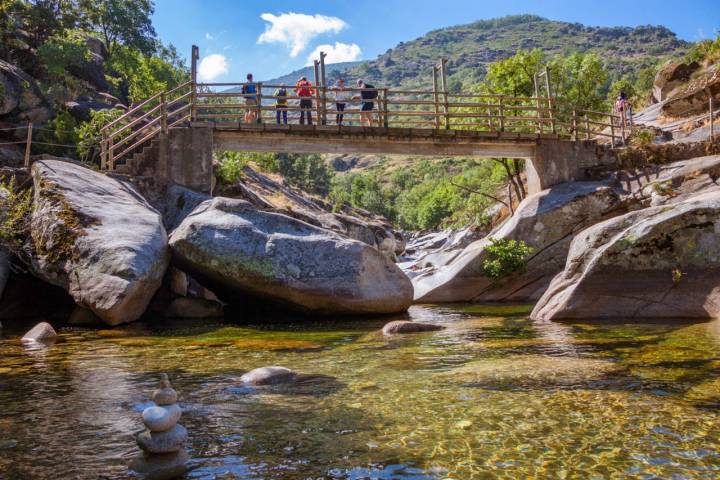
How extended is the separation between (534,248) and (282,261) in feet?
34.8

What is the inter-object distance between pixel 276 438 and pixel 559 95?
3463 centimetres

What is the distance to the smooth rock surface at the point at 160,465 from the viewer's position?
4.35 meters

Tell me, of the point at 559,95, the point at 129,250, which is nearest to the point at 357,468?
the point at 129,250

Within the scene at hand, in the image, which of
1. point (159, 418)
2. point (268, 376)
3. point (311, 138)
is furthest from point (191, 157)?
point (159, 418)

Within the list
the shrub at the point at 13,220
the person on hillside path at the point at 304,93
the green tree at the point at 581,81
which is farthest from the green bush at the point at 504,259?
the green tree at the point at 581,81

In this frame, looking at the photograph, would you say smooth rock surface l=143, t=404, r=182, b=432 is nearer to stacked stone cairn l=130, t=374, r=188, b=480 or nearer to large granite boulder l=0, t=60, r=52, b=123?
stacked stone cairn l=130, t=374, r=188, b=480

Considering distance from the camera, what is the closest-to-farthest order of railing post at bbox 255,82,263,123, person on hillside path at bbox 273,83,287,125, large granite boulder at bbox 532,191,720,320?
large granite boulder at bbox 532,191,720,320 → railing post at bbox 255,82,263,123 → person on hillside path at bbox 273,83,287,125

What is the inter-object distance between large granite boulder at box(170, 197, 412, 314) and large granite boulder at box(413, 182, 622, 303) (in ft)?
18.5

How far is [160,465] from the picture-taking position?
4.52 meters

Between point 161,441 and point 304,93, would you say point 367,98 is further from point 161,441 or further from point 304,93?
point 161,441

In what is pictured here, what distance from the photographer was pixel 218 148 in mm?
20578

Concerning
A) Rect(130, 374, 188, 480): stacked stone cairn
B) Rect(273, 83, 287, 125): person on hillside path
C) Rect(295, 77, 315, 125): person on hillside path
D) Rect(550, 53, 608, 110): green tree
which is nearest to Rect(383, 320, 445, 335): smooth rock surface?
Rect(130, 374, 188, 480): stacked stone cairn

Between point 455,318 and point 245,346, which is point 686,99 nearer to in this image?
point 455,318

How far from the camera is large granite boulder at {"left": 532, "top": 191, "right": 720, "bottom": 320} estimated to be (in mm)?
12555
